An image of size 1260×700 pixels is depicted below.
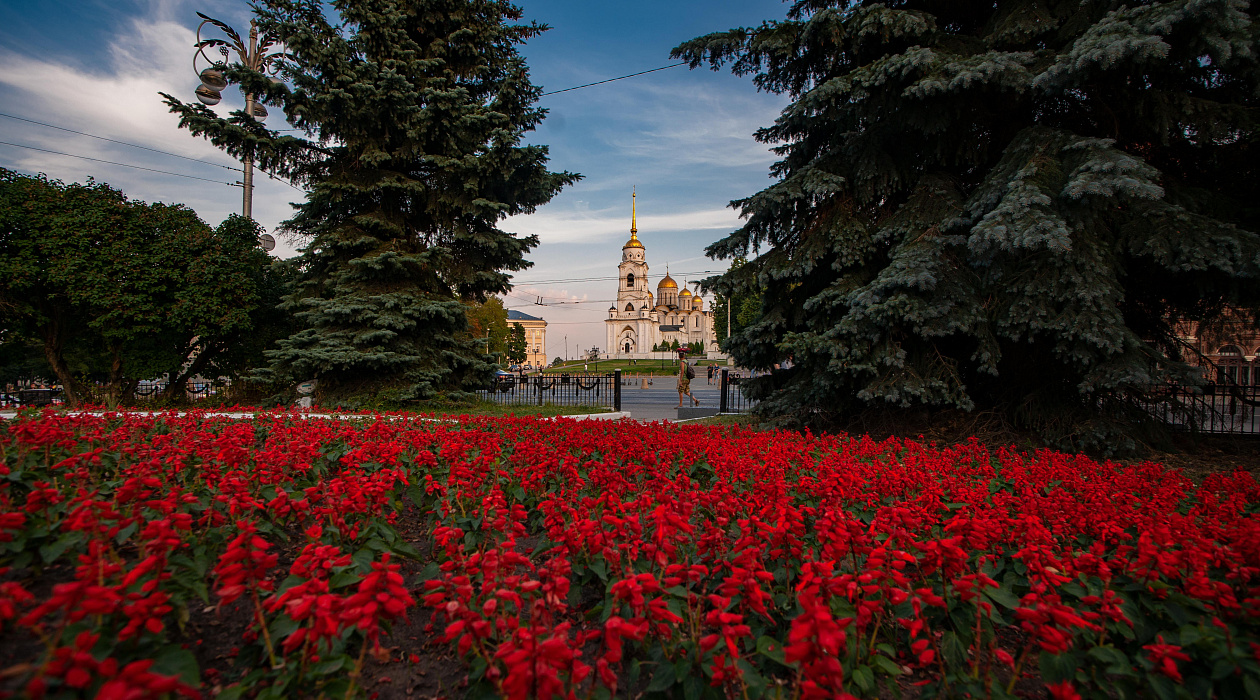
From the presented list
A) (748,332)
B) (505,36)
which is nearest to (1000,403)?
(748,332)

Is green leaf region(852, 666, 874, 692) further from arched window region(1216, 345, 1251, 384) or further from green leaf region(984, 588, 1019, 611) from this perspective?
arched window region(1216, 345, 1251, 384)

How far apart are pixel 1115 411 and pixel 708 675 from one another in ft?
25.7

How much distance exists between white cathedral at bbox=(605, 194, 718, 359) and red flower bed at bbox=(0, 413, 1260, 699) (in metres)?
87.8

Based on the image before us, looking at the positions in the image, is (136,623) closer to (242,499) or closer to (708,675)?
(242,499)

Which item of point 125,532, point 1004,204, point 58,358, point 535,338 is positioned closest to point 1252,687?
point 125,532

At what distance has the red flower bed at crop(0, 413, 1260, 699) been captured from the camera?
4.81 ft

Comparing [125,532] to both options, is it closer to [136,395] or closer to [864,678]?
[864,678]

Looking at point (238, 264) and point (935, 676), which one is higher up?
point (238, 264)

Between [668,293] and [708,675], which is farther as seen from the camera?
[668,293]

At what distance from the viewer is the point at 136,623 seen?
1.37 meters

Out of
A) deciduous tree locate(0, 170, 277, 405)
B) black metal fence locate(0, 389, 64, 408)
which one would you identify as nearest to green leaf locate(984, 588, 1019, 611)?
deciduous tree locate(0, 170, 277, 405)

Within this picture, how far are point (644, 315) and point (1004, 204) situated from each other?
9248cm

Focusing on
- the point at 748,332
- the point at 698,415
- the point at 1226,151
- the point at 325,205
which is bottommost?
the point at 698,415

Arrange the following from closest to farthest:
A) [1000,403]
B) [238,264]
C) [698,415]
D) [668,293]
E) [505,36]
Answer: [1000,403] < [238,264] < [505,36] < [698,415] < [668,293]
